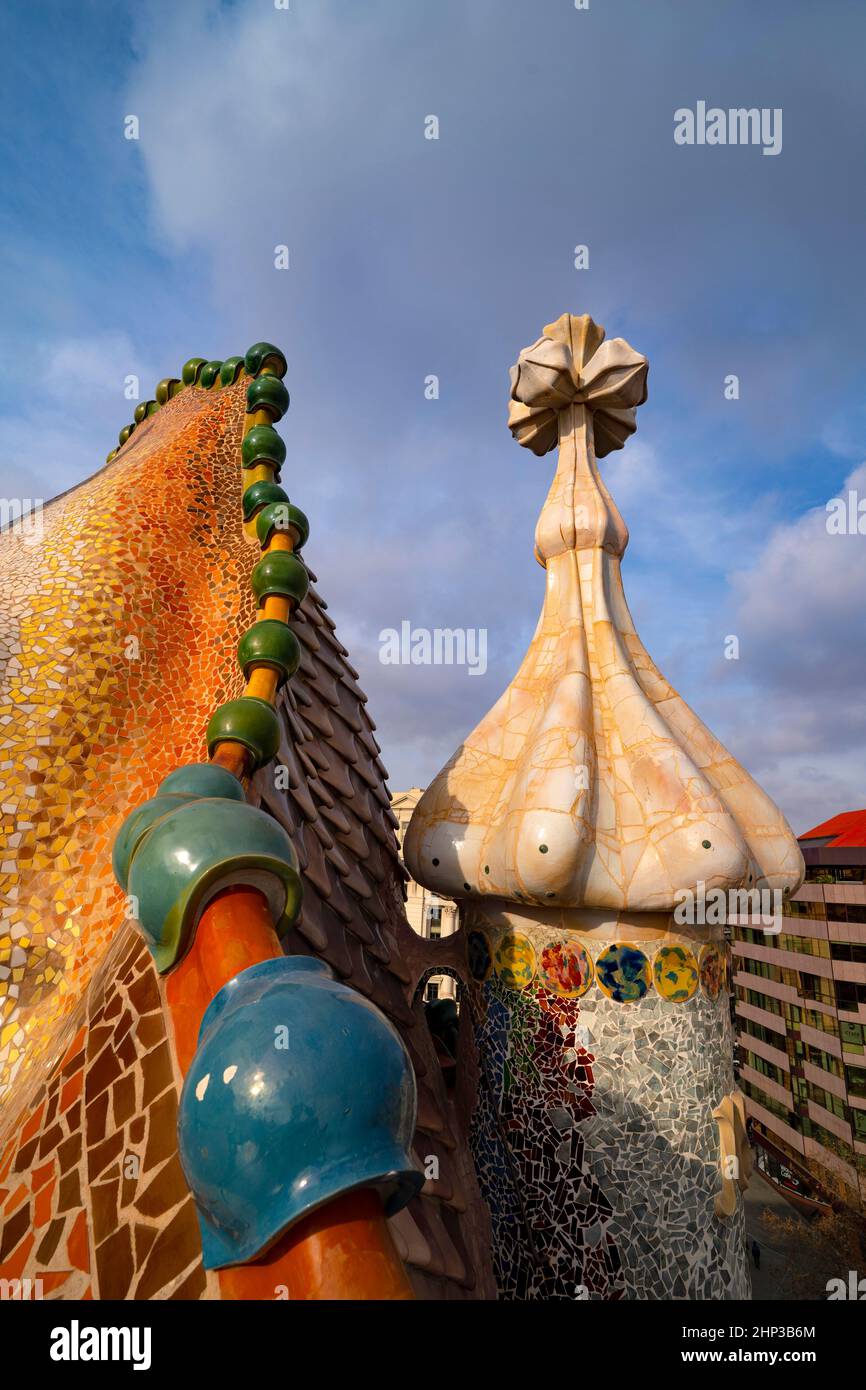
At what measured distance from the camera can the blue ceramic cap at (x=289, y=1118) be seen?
120 cm

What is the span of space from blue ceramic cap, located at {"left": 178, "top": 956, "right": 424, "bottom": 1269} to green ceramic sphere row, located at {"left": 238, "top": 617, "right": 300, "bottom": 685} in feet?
6.11

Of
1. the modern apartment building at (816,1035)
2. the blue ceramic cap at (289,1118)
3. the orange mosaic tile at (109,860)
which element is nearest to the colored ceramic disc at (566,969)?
the orange mosaic tile at (109,860)

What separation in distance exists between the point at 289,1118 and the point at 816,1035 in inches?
1074

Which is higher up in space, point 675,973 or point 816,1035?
point 675,973

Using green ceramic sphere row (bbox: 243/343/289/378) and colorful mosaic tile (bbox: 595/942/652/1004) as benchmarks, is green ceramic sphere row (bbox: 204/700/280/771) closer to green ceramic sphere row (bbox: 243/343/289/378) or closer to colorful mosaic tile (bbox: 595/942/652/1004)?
colorful mosaic tile (bbox: 595/942/652/1004)

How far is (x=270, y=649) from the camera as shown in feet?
9.98

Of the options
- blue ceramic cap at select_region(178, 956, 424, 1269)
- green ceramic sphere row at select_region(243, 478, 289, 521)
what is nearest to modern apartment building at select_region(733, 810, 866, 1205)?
green ceramic sphere row at select_region(243, 478, 289, 521)

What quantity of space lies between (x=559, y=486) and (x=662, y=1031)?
3123 millimetres

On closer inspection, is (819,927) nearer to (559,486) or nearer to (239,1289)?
(559,486)

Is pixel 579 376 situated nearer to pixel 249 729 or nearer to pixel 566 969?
pixel 249 729


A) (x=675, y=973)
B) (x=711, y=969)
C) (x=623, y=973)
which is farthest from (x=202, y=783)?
(x=711, y=969)

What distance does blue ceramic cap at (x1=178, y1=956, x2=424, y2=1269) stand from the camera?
1.20 m

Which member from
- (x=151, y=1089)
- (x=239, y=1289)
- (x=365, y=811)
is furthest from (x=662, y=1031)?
(x=239, y=1289)

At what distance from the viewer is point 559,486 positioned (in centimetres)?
468
